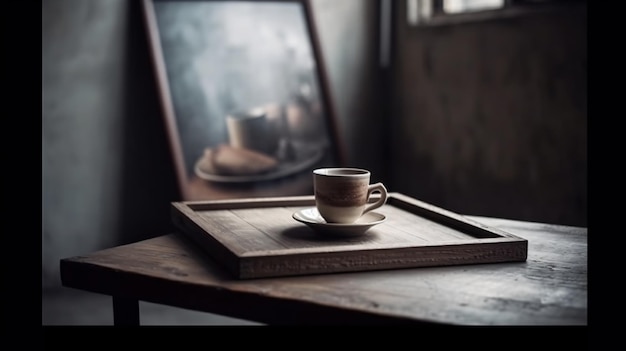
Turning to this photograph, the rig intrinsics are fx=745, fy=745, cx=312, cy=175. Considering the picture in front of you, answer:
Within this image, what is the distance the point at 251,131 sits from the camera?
3.13 m

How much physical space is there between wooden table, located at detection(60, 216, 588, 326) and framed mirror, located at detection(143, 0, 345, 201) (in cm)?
174

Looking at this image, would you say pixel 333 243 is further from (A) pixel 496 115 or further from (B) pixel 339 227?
(A) pixel 496 115

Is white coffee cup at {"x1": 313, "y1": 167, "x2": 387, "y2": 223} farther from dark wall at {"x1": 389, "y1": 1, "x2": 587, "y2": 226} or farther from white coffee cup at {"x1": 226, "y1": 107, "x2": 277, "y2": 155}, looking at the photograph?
white coffee cup at {"x1": 226, "y1": 107, "x2": 277, "y2": 155}

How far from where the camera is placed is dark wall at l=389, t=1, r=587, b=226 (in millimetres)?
2768

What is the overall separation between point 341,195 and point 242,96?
6.53 ft

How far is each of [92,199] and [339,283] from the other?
2058 mm

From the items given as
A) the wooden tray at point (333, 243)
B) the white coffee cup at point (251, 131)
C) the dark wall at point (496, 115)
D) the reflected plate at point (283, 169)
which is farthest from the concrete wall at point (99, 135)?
the wooden tray at point (333, 243)

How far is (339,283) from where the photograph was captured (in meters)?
1.04

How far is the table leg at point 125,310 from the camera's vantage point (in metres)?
1.17

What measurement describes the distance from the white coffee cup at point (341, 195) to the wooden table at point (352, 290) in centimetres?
16

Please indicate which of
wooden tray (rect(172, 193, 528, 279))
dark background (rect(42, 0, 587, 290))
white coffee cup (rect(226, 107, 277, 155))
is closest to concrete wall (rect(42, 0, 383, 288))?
dark background (rect(42, 0, 587, 290))

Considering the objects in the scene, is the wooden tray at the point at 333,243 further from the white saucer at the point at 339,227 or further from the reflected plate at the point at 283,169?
the reflected plate at the point at 283,169
